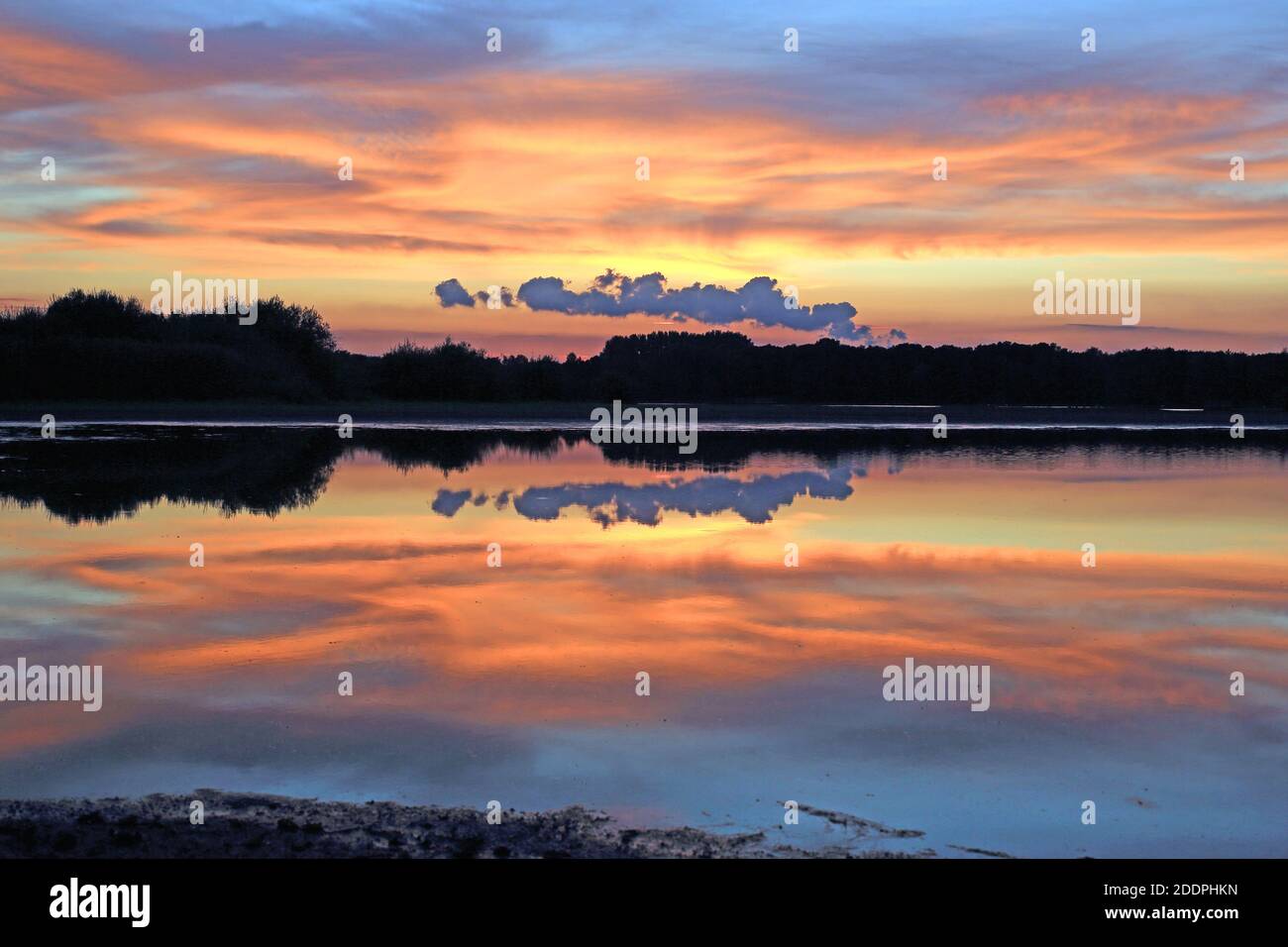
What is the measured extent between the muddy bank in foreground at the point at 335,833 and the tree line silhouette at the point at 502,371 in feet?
200

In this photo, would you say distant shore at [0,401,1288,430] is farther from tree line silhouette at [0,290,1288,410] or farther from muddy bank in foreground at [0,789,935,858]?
muddy bank in foreground at [0,789,935,858]

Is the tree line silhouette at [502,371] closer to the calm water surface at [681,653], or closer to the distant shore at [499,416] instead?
the distant shore at [499,416]

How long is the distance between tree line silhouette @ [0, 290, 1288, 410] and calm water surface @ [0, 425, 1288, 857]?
155 feet

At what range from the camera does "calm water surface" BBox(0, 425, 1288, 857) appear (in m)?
6.59

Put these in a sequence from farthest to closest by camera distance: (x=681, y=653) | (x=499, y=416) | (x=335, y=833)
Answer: (x=499, y=416)
(x=681, y=653)
(x=335, y=833)

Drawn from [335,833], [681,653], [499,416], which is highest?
[499,416]

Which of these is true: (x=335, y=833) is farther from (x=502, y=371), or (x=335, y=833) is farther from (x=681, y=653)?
(x=502, y=371)

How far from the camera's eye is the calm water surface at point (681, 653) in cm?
659

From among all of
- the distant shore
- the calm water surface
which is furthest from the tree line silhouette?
the calm water surface

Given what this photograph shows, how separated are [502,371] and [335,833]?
6994 cm

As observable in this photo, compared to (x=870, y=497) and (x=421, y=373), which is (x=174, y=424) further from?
(x=870, y=497)

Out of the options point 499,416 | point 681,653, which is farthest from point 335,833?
point 499,416

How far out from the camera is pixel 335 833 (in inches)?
228

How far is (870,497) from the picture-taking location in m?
20.7
